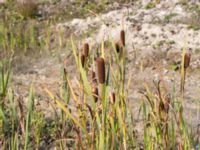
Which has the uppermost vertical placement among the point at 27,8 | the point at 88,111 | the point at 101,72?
the point at 101,72

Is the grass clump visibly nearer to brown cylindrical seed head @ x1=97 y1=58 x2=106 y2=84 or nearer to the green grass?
the green grass

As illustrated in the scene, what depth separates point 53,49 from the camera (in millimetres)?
8391

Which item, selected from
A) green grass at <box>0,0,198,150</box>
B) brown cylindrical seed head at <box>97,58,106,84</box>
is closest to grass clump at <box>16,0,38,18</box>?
green grass at <box>0,0,198,150</box>

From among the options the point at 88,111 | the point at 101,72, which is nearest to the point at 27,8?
the point at 88,111

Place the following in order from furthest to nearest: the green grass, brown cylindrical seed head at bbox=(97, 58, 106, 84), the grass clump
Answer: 1. the grass clump
2. the green grass
3. brown cylindrical seed head at bbox=(97, 58, 106, 84)

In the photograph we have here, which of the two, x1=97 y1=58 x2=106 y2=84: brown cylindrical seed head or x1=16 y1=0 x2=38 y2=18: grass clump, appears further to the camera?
x1=16 y1=0 x2=38 y2=18: grass clump

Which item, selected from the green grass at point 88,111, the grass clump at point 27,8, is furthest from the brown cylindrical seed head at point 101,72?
the grass clump at point 27,8

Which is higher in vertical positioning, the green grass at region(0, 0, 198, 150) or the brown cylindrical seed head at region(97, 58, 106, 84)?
the brown cylindrical seed head at region(97, 58, 106, 84)

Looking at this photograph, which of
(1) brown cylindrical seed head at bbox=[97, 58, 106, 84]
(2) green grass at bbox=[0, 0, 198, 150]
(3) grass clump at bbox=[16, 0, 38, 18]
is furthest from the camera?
(3) grass clump at bbox=[16, 0, 38, 18]

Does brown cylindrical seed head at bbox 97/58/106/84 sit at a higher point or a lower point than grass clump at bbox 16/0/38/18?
higher

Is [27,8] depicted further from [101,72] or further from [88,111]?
[101,72]

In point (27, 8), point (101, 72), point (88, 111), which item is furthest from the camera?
point (27, 8)

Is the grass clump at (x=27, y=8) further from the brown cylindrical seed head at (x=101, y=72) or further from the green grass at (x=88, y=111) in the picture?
the brown cylindrical seed head at (x=101, y=72)

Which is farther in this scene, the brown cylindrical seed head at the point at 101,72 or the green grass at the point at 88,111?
the green grass at the point at 88,111
